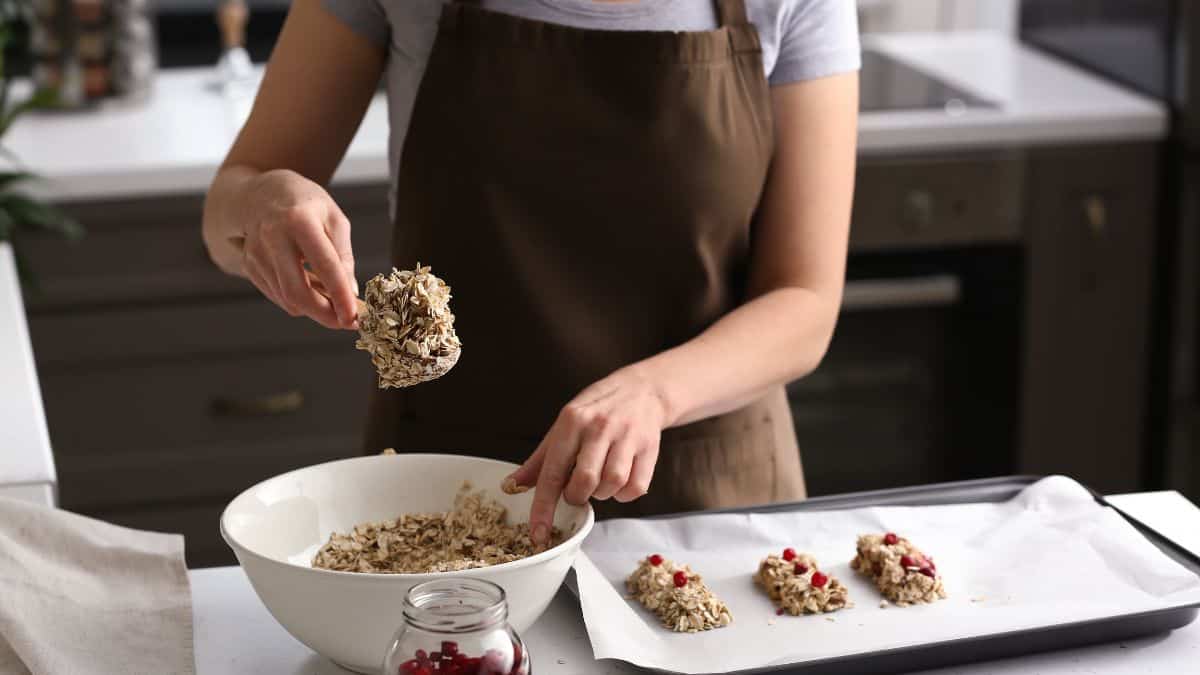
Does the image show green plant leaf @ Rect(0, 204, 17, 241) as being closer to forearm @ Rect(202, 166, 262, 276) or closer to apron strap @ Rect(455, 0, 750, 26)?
forearm @ Rect(202, 166, 262, 276)

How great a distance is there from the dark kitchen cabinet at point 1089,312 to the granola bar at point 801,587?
4.76ft

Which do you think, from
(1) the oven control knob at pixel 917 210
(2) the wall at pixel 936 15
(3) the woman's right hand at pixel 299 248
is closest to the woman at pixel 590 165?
(3) the woman's right hand at pixel 299 248

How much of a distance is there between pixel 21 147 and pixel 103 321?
30 centimetres

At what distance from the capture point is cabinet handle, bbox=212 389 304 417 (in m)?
2.36

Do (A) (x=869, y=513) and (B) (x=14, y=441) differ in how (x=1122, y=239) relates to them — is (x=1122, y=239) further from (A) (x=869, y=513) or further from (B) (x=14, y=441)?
(B) (x=14, y=441)

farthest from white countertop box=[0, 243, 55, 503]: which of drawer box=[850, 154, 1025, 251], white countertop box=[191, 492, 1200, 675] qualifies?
drawer box=[850, 154, 1025, 251]

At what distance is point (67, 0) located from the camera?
2.46 m

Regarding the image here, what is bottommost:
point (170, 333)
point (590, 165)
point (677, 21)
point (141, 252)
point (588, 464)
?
point (170, 333)

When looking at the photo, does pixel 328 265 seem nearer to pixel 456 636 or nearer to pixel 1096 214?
pixel 456 636

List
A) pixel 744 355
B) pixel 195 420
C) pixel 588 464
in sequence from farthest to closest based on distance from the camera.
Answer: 1. pixel 195 420
2. pixel 744 355
3. pixel 588 464

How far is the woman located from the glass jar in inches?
20.0

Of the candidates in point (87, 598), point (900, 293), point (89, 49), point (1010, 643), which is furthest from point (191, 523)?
point (1010, 643)

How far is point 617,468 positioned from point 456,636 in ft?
0.77

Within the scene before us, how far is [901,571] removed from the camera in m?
1.12
